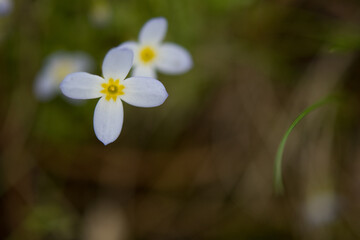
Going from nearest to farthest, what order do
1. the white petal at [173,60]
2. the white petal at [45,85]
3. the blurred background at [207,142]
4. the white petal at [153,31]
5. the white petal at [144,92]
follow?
the white petal at [144,92] → the white petal at [153,31] → the white petal at [173,60] → the white petal at [45,85] → the blurred background at [207,142]

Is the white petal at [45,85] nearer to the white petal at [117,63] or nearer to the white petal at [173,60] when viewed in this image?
the white petal at [173,60]

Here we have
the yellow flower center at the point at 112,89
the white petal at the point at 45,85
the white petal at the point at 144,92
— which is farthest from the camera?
the white petal at the point at 45,85

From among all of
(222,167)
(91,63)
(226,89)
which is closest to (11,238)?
(91,63)

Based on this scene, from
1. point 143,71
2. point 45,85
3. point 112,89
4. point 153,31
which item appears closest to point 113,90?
point 112,89

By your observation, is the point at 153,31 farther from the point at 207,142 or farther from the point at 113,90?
the point at 207,142

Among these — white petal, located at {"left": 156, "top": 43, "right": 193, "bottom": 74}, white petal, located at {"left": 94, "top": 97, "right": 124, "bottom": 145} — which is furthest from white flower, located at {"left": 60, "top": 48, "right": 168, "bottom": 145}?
white petal, located at {"left": 156, "top": 43, "right": 193, "bottom": 74}

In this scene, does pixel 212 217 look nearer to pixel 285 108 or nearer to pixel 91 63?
pixel 285 108

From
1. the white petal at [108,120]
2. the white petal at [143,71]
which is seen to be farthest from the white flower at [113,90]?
the white petal at [143,71]
